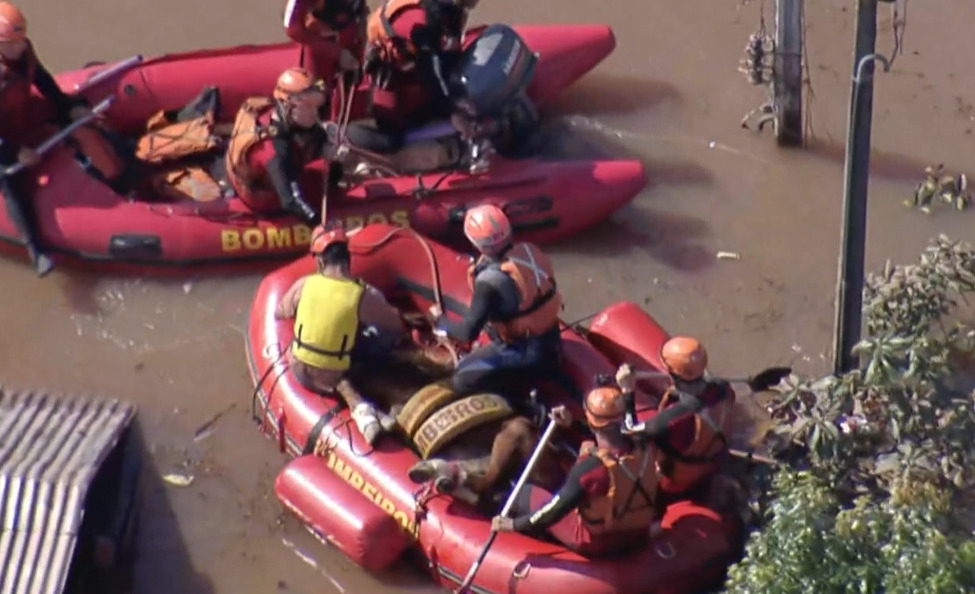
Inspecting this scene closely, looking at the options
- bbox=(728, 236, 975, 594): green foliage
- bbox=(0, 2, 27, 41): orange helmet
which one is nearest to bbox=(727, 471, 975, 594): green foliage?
bbox=(728, 236, 975, 594): green foliage

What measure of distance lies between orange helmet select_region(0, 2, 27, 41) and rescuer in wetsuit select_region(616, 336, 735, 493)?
4.03 metres

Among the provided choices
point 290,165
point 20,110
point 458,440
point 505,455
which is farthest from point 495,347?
point 20,110

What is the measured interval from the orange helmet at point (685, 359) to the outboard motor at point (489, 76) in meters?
2.37

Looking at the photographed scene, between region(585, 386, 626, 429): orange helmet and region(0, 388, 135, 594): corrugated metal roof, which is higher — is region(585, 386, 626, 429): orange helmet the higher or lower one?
the higher one

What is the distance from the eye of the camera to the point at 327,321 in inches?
346

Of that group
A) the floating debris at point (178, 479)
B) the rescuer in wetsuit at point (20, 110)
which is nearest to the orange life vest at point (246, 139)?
the rescuer in wetsuit at point (20, 110)

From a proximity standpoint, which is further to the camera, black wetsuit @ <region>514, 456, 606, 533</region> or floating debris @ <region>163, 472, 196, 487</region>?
floating debris @ <region>163, 472, 196, 487</region>

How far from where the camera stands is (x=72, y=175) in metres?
10.3

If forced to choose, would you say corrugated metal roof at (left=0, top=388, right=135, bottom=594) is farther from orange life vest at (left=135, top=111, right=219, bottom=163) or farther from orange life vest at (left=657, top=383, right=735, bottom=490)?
orange life vest at (left=657, top=383, right=735, bottom=490)

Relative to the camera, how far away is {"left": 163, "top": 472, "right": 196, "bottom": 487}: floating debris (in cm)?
945

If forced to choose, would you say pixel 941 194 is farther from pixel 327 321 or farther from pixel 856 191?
pixel 327 321

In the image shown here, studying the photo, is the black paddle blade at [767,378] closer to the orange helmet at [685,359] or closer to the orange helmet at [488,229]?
the orange helmet at [685,359]

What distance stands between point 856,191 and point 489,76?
267 cm

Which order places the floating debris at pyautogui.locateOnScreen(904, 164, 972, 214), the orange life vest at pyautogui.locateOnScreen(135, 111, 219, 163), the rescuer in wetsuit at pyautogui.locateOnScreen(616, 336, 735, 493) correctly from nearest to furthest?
the rescuer in wetsuit at pyautogui.locateOnScreen(616, 336, 735, 493) → the orange life vest at pyautogui.locateOnScreen(135, 111, 219, 163) → the floating debris at pyautogui.locateOnScreen(904, 164, 972, 214)
